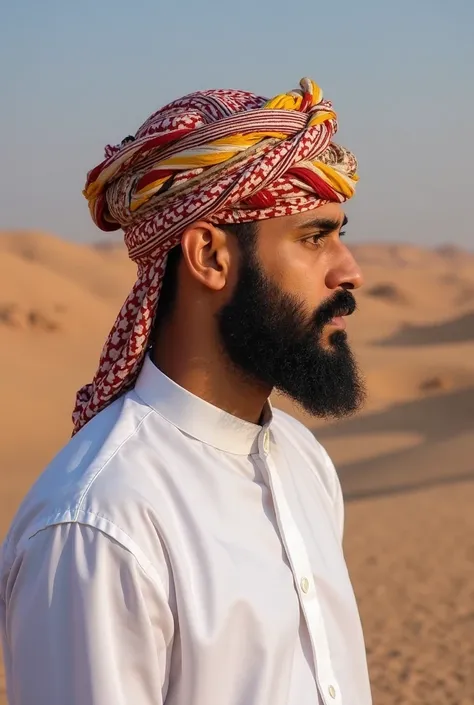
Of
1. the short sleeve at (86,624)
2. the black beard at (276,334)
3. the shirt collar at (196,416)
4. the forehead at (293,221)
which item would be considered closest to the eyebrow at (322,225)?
the forehead at (293,221)

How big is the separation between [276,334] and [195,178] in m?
0.41

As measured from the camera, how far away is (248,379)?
240 cm

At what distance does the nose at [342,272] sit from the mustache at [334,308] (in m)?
0.02

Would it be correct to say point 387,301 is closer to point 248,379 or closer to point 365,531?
point 365,531

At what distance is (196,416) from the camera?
225cm

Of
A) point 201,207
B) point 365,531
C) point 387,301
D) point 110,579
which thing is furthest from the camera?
point 387,301

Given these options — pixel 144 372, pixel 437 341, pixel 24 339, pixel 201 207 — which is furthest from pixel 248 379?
pixel 437 341

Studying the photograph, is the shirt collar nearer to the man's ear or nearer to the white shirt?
the white shirt

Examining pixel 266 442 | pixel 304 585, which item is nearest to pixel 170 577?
pixel 304 585

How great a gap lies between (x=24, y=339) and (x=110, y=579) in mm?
26867

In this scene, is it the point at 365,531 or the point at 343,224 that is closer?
the point at 343,224

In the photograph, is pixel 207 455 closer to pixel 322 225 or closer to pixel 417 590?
pixel 322 225

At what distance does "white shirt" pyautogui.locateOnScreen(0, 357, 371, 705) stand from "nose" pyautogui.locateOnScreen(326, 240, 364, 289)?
0.39m

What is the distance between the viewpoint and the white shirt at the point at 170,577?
6.03 feet
